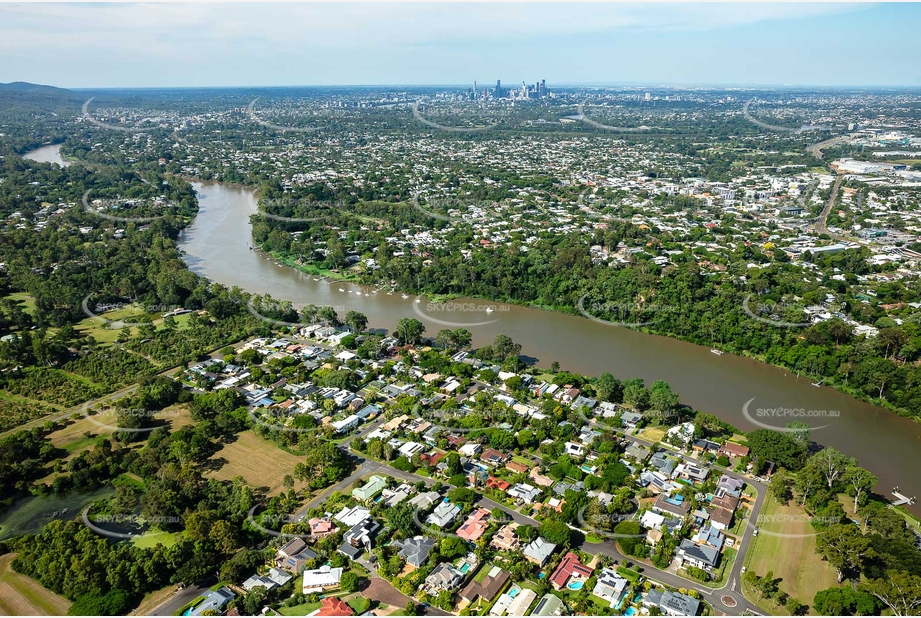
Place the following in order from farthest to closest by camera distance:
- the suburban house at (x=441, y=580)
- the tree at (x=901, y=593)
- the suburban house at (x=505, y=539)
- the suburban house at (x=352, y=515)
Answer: the suburban house at (x=352, y=515) → the suburban house at (x=505, y=539) → the suburban house at (x=441, y=580) → the tree at (x=901, y=593)

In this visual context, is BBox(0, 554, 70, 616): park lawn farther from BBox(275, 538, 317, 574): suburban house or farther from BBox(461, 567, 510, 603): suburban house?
BBox(461, 567, 510, 603): suburban house

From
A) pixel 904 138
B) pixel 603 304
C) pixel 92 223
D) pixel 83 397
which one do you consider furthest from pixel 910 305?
pixel 904 138

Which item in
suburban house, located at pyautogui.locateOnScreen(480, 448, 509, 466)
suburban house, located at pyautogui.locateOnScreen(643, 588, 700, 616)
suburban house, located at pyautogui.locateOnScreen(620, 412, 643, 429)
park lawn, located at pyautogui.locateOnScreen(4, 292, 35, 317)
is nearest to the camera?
suburban house, located at pyautogui.locateOnScreen(643, 588, 700, 616)

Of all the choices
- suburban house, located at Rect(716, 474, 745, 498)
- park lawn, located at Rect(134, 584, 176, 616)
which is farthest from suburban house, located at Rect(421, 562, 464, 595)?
suburban house, located at Rect(716, 474, 745, 498)

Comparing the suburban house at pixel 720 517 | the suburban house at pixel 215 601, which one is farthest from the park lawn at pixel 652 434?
the suburban house at pixel 215 601

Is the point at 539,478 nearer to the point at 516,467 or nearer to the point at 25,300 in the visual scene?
the point at 516,467

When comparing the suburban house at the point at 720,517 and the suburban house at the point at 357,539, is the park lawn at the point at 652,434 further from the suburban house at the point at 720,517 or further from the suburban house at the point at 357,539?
the suburban house at the point at 357,539
